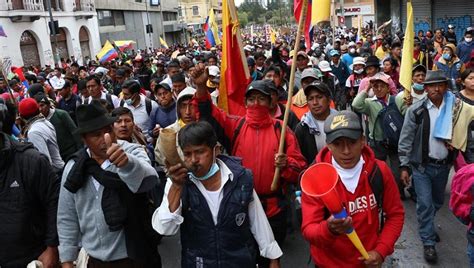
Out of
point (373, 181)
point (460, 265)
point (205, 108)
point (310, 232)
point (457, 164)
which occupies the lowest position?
point (460, 265)

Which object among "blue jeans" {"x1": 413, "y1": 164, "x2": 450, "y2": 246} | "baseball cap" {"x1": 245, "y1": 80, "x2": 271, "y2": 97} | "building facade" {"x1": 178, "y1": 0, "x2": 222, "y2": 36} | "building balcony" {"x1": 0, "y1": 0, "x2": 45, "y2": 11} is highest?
"building facade" {"x1": 178, "y1": 0, "x2": 222, "y2": 36}

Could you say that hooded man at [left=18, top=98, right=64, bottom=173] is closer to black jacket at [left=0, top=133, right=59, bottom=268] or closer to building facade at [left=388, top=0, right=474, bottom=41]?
black jacket at [left=0, top=133, right=59, bottom=268]

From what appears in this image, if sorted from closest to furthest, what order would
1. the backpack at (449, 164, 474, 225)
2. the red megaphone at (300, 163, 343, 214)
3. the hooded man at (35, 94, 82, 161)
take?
the red megaphone at (300, 163, 343, 214) → the backpack at (449, 164, 474, 225) → the hooded man at (35, 94, 82, 161)

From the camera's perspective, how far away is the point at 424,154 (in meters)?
4.36

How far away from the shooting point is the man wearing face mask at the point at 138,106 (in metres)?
6.40

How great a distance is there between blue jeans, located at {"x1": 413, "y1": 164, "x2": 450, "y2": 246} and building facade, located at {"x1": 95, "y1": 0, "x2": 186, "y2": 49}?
118 feet

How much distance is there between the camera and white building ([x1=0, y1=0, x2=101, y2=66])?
25.2 m

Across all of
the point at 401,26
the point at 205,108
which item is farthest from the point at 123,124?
the point at 401,26

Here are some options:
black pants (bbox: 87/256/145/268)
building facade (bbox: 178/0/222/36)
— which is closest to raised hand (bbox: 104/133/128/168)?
black pants (bbox: 87/256/145/268)

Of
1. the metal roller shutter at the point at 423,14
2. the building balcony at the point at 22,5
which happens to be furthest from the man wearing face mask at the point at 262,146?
the building balcony at the point at 22,5

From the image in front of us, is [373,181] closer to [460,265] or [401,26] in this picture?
[460,265]

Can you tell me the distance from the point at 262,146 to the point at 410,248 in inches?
88.8

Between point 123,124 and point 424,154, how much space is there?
9.54ft

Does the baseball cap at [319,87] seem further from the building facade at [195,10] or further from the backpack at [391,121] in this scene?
the building facade at [195,10]
